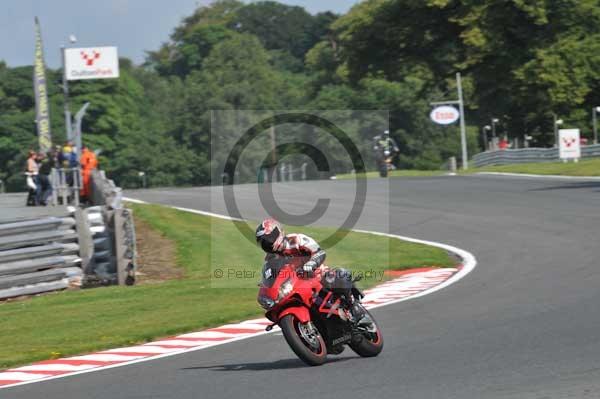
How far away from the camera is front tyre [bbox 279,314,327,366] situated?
862cm

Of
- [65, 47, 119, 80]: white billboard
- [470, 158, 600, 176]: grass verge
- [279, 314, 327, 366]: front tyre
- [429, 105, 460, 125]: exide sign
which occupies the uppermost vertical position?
[65, 47, 119, 80]: white billboard

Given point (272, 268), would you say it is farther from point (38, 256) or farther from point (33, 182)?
point (33, 182)

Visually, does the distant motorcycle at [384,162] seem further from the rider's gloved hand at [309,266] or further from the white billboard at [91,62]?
the rider's gloved hand at [309,266]

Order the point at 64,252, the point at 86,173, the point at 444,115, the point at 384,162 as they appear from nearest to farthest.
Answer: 1. the point at 64,252
2. the point at 86,173
3. the point at 384,162
4. the point at 444,115

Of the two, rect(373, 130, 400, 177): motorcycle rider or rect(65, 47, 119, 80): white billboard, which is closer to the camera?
rect(373, 130, 400, 177): motorcycle rider

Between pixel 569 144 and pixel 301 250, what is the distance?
34.3m

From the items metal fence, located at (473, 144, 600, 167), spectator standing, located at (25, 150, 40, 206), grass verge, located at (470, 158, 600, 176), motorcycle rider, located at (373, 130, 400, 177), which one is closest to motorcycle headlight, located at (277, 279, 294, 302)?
spectator standing, located at (25, 150, 40, 206)

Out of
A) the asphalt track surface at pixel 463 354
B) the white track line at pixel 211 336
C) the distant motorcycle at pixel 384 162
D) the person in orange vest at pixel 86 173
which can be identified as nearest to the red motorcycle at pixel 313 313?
the asphalt track surface at pixel 463 354

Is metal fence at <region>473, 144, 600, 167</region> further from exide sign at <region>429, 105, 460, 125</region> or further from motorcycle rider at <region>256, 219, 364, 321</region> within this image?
motorcycle rider at <region>256, 219, 364, 321</region>

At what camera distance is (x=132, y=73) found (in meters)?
141

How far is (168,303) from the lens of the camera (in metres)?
14.2

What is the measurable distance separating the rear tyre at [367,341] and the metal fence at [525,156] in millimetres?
35886

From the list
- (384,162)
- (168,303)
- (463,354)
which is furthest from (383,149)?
(463,354)

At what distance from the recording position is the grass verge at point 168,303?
1160 centimetres
